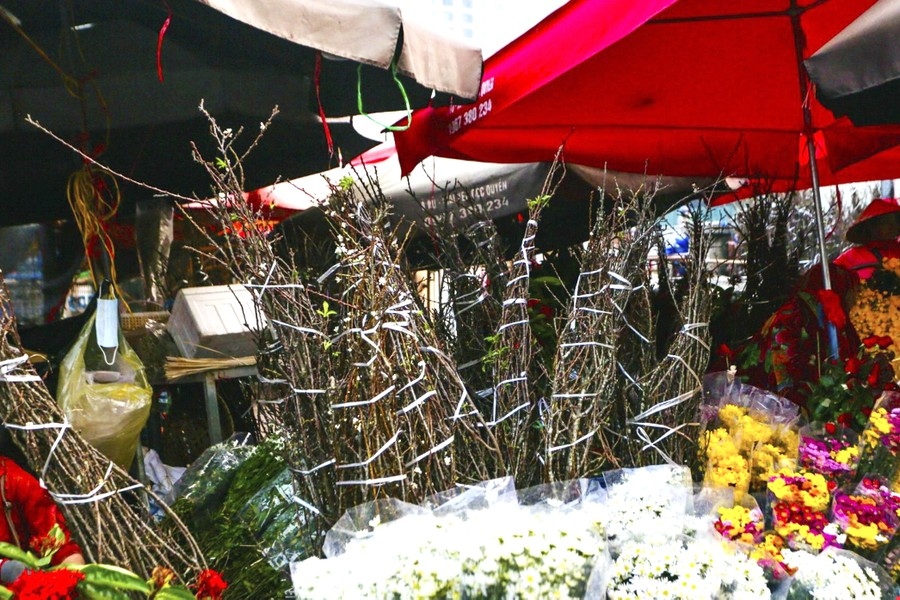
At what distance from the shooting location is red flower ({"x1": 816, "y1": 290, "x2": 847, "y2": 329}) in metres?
3.04

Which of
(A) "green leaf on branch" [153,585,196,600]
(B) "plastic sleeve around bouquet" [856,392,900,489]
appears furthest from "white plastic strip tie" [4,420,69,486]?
(B) "plastic sleeve around bouquet" [856,392,900,489]

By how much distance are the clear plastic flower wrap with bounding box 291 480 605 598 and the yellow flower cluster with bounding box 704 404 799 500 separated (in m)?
0.74

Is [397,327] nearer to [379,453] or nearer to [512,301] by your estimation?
[379,453]

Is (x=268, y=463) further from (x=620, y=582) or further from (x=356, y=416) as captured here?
(x=620, y=582)

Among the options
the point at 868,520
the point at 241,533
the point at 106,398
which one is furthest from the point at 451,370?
the point at 106,398

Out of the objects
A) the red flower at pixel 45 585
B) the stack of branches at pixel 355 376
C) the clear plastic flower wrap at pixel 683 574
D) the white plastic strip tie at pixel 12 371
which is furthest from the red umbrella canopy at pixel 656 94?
the red flower at pixel 45 585

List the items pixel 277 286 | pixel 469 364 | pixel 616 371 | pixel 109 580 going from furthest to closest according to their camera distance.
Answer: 1. pixel 469 364
2. pixel 616 371
3. pixel 277 286
4. pixel 109 580

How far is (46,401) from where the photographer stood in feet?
6.49

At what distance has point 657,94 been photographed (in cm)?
368

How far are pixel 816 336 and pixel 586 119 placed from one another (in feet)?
4.73

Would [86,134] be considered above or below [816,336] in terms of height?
above

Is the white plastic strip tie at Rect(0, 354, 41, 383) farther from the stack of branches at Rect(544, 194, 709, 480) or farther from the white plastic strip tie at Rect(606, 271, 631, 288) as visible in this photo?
the white plastic strip tie at Rect(606, 271, 631, 288)

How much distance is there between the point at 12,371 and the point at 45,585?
1.86ft

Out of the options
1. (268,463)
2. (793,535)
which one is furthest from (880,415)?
(268,463)
